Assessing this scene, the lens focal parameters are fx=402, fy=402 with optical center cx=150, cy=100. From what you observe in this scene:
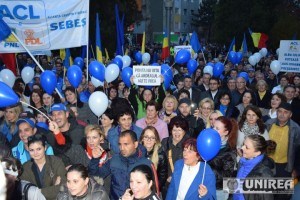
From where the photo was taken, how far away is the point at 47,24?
26.5 feet

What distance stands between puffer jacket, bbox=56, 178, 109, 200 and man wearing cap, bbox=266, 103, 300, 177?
2971 millimetres

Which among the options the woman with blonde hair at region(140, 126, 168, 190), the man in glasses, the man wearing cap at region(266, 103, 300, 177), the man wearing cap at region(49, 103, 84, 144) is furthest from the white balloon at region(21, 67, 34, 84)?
the man wearing cap at region(266, 103, 300, 177)

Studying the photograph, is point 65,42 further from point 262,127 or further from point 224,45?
point 224,45

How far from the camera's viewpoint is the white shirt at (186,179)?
395 centimetres

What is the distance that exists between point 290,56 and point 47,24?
6.52 m

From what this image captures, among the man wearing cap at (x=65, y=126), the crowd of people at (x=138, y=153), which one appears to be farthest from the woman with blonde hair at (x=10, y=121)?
the man wearing cap at (x=65, y=126)

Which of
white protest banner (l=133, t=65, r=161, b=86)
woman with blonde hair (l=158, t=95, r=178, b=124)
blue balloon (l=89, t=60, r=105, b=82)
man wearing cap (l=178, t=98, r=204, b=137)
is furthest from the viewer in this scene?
blue balloon (l=89, t=60, r=105, b=82)

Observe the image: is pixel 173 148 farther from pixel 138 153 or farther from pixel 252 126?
pixel 252 126

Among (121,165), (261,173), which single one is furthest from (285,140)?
(121,165)

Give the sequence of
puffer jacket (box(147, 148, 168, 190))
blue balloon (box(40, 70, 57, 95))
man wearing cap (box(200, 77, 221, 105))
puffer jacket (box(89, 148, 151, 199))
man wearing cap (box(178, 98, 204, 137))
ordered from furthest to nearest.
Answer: man wearing cap (box(200, 77, 221, 105)) < blue balloon (box(40, 70, 57, 95)) < man wearing cap (box(178, 98, 204, 137)) < puffer jacket (box(147, 148, 168, 190)) < puffer jacket (box(89, 148, 151, 199))

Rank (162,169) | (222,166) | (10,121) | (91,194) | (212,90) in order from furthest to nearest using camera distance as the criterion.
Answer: (212,90) → (10,121) → (162,169) → (222,166) → (91,194)

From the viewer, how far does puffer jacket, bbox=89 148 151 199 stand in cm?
404

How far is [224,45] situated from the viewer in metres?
31.5

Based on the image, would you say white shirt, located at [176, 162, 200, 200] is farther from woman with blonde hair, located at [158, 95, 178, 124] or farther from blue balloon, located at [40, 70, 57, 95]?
blue balloon, located at [40, 70, 57, 95]
